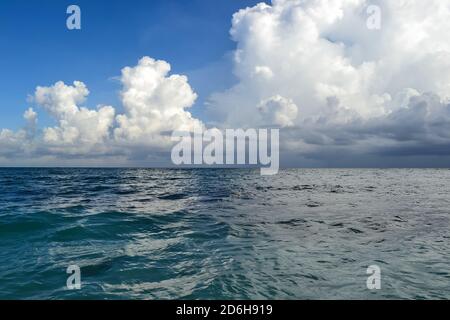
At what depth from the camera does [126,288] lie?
1100 cm

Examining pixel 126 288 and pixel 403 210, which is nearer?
pixel 126 288

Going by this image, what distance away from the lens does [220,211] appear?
28297 millimetres

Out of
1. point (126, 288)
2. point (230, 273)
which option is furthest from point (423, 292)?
point (126, 288)

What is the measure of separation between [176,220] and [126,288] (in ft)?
43.8

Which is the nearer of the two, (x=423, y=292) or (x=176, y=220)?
(x=423, y=292)
